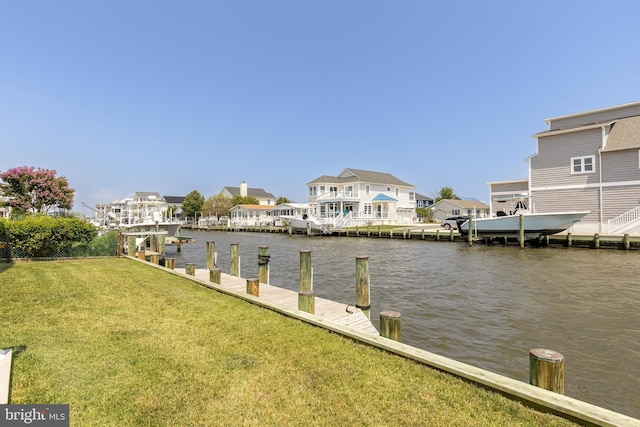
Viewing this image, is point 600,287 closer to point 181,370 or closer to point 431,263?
point 431,263

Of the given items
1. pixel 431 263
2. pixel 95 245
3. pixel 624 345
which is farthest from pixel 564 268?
pixel 95 245

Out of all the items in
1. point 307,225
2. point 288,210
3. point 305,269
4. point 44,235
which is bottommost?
point 305,269

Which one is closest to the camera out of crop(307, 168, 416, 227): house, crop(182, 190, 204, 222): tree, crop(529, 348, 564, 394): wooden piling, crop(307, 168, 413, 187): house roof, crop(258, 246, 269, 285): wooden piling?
crop(529, 348, 564, 394): wooden piling

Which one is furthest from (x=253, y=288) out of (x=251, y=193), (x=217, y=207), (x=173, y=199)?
(x=173, y=199)

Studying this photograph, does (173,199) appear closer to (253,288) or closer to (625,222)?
(625,222)

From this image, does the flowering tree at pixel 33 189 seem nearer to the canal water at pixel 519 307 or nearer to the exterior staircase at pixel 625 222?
the canal water at pixel 519 307

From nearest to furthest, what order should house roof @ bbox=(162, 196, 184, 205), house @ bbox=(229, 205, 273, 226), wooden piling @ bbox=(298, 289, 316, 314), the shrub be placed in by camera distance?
1. wooden piling @ bbox=(298, 289, 316, 314)
2. the shrub
3. house @ bbox=(229, 205, 273, 226)
4. house roof @ bbox=(162, 196, 184, 205)

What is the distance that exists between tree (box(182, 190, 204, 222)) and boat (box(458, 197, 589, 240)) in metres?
66.9

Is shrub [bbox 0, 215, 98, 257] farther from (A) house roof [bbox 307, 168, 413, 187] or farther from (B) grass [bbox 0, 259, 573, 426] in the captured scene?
(A) house roof [bbox 307, 168, 413, 187]

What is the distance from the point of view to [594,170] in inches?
949

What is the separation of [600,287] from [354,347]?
11557 mm

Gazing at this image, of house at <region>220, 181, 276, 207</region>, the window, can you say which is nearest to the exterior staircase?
the window

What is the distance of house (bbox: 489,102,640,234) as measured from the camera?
2273cm

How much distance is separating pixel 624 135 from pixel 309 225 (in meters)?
30.1
